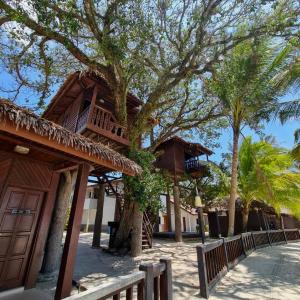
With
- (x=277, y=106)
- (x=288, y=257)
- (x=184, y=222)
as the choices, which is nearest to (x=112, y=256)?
(x=288, y=257)

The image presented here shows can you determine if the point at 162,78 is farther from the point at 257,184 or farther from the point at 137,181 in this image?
the point at 257,184

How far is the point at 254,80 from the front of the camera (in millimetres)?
9820

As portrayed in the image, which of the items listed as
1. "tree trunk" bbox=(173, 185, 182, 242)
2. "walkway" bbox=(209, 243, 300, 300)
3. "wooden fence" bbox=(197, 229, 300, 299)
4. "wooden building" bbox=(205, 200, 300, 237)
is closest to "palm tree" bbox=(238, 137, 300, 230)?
"wooden building" bbox=(205, 200, 300, 237)

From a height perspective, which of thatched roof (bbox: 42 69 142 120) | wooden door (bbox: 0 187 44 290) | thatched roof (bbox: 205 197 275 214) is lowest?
wooden door (bbox: 0 187 44 290)

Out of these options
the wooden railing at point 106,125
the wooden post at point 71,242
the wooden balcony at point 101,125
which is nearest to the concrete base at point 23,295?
the wooden post at point 71,242

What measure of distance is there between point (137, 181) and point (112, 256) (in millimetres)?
3208

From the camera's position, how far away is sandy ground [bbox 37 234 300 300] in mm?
4980

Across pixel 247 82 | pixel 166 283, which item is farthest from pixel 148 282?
pixel 247 82

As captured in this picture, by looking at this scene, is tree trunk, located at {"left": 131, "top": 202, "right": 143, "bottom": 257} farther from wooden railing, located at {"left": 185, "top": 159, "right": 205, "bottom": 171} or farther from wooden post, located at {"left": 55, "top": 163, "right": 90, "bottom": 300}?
wooden railing, located at {"left": 185, "top": 159, "right": 205, "bottom": 171}

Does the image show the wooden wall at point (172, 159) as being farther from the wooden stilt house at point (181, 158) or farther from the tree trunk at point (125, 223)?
the tree trunk at point (125, 223)

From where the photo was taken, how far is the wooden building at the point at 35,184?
11.9 feet

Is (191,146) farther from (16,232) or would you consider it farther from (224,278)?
(16,232)

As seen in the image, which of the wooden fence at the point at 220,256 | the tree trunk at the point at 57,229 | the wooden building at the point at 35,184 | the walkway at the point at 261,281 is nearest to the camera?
the wooden building at the point at 35,184

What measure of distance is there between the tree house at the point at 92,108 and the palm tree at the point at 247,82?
419 centimetres
